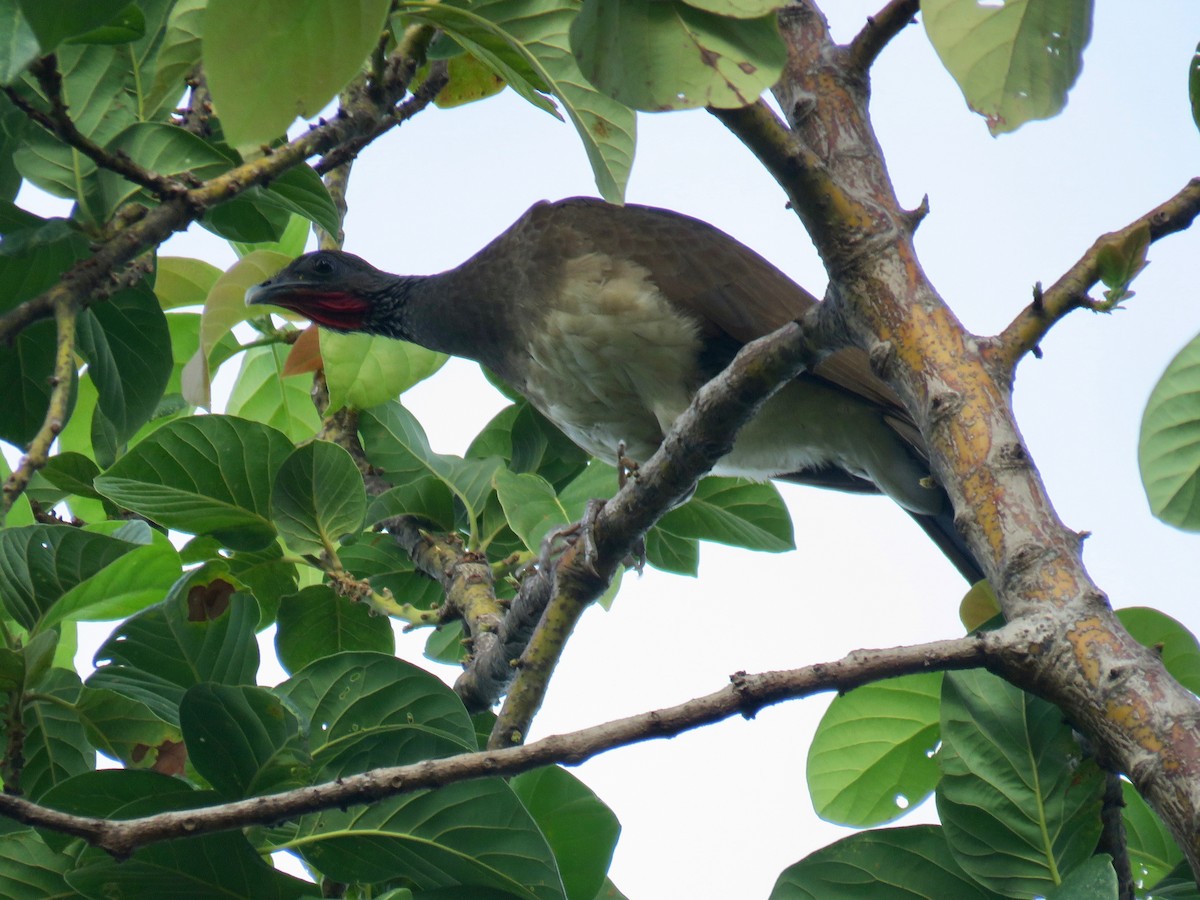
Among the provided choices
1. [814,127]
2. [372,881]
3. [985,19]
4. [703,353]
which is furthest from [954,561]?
[985,19]

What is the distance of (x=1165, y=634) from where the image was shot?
1.60 meters

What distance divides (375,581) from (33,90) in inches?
56.6

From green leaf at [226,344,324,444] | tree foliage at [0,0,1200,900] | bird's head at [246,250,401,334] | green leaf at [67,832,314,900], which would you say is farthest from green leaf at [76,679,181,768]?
bird's head at [246,250,401,334]

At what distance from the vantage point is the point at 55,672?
6.05 ft

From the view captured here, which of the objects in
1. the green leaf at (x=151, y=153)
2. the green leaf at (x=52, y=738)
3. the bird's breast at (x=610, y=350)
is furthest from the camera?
the bird's breast at (x=610, y=350)

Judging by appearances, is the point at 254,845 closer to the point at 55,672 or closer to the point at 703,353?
the point at 55,672

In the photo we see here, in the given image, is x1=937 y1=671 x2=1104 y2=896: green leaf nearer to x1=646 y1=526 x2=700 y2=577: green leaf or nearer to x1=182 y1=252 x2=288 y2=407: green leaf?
x1=646 y1=526 x2=700 y2=577: green leaf

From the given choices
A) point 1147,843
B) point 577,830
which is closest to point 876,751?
point 1147,843

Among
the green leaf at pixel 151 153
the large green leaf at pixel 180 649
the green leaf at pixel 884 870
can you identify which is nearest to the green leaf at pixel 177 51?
the green leaf at pixel 151 153

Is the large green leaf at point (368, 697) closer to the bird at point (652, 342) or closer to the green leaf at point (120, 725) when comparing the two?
the green leaf at point (120, 725)

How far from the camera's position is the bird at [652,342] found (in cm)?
349

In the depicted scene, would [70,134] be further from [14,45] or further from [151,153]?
[14,45]

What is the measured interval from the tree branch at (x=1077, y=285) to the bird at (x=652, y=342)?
6.36 ft

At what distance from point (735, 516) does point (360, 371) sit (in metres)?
1.06
